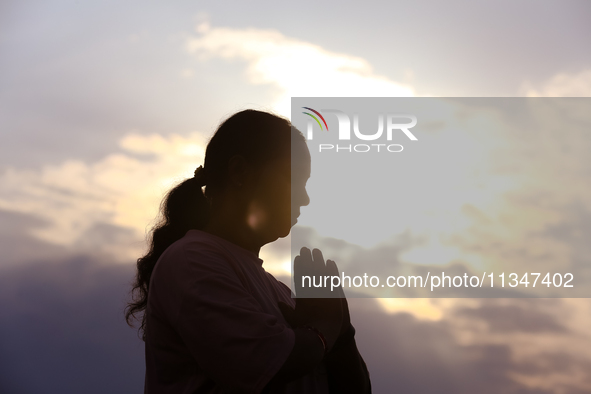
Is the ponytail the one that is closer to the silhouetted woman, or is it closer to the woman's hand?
the silhouetted woman

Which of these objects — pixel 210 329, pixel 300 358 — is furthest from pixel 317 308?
pixel 210 329

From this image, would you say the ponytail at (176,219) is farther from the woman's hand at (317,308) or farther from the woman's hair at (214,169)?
the woman's hand at (317,308)

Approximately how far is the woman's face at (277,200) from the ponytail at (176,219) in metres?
0.31

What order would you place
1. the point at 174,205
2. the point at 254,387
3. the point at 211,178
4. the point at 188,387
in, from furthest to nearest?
the point at 174,205 < the point at 211,178 < the point at 188,387 < the point at 254,387

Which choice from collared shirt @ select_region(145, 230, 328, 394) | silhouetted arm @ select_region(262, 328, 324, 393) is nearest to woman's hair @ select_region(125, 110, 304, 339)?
collared shirt @ select_region(145, 230, 328, 394)

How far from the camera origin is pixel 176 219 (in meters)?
2.29

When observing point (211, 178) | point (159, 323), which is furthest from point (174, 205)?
point (159, 323)

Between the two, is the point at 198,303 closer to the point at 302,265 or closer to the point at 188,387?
the point at 188,387

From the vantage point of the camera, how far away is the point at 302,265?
184 centimetres

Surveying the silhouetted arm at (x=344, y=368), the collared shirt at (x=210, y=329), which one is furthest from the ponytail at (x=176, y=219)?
the silhouetted arm at (x=344, y=368)

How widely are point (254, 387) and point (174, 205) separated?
1119 mm

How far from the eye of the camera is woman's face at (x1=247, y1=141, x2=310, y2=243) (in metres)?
2.02

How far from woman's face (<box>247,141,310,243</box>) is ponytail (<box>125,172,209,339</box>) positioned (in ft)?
1.01

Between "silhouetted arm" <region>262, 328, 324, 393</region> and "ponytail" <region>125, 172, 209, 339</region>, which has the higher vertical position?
"ponytail" <region>125, 172, 209, 339</region>
